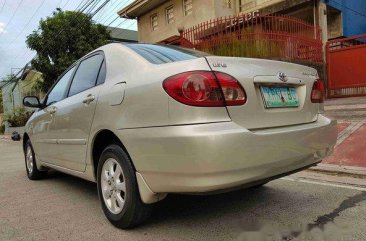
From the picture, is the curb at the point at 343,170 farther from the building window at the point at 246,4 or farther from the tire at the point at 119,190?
the building window at the point at 246,4

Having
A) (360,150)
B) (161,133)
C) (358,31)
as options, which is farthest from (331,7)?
(161,133)

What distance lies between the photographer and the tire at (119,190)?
2.99m

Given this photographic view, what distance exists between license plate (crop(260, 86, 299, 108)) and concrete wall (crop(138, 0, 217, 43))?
14.7 m

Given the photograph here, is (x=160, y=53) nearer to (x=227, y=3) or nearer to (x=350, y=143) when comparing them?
(x=350, y=143)

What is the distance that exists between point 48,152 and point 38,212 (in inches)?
44.3

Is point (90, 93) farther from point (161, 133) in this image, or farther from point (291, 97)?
point (291, 97)

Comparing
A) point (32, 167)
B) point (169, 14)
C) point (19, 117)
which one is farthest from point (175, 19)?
point (19, 117)

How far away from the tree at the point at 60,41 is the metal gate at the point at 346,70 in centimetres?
1217

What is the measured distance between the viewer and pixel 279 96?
9.75ft

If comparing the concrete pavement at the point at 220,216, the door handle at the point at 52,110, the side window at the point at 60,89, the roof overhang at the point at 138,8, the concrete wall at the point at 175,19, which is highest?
the roof overhang at the point at 138,8

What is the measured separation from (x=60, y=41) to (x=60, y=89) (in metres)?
15.2

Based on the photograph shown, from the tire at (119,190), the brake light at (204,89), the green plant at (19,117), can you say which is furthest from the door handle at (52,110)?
the green plant at (19,117)

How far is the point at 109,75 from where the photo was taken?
347cm

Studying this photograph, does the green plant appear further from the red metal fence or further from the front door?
the front door
